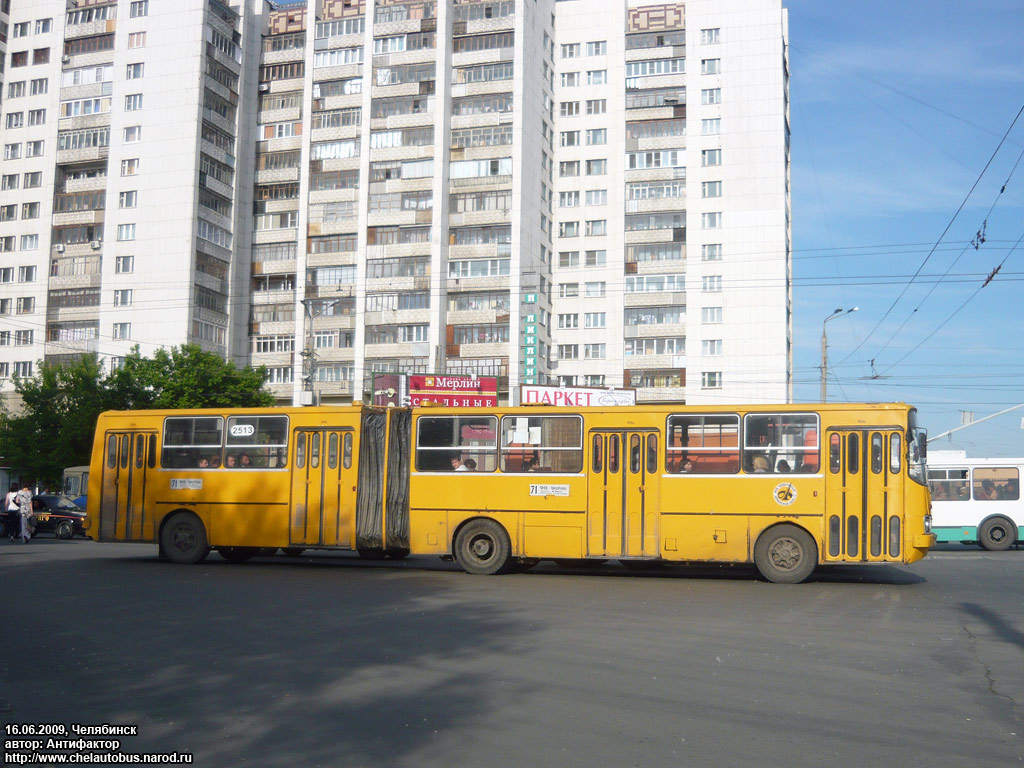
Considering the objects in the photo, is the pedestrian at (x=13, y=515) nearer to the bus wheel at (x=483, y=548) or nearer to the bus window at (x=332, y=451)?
the bus window at (x=332, y=451)

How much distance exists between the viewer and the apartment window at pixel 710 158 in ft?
228

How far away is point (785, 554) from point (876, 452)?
2312 millimetres

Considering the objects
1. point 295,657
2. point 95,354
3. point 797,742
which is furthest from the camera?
point 95,354

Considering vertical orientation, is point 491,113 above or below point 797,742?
above

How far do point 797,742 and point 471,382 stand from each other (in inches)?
1949

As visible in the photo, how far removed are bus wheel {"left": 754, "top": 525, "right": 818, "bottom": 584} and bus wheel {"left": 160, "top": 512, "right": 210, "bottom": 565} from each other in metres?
11.1

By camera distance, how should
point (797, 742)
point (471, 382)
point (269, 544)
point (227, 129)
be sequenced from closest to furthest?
point (797, 742)
point (269, 544)
point (471, 382)
point (227, 129)

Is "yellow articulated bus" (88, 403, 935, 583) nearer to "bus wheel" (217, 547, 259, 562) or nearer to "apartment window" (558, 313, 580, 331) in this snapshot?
"bus wheel" (217, 547, 259, 562)

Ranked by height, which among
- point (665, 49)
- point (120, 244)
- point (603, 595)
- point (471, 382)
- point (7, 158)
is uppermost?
point (665, 49)

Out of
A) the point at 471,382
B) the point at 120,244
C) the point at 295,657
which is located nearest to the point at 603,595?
the point at 295,657

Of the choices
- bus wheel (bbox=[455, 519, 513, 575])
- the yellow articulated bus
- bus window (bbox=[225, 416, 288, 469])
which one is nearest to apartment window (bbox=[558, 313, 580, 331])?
the yellow articulated bus

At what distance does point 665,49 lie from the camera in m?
72.1

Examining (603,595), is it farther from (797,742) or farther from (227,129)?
(227,129)

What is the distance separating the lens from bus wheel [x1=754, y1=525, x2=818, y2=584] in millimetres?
16781
